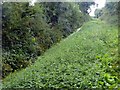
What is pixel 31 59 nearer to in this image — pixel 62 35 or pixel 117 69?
pixel 117 69

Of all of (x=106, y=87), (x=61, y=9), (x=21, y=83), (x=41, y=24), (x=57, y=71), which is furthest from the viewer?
(x=61, y=9)

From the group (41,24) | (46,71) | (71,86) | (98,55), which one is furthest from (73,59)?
(41,24)

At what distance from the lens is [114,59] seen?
27.8 ft

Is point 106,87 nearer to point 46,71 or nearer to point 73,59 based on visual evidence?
point 46,71

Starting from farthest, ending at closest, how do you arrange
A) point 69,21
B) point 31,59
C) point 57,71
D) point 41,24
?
point 69,21, point 41,24, point 31,59, point 57,71

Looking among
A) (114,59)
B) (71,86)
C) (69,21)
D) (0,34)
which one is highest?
(69,21)

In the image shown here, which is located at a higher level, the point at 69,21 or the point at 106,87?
the point at 69,21

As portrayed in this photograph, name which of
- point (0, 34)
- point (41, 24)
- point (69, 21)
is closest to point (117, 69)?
point (0, 34)

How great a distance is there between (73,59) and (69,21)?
41.9 ft

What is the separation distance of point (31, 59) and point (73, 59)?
255 cm

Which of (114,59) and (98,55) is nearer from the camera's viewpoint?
(114,59)

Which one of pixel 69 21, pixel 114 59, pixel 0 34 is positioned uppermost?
pixel 69 21

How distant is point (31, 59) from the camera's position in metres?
11.8

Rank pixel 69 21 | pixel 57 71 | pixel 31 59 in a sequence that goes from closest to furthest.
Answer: pixel 57 71 → pixel 31 59 → pixel 69 21
